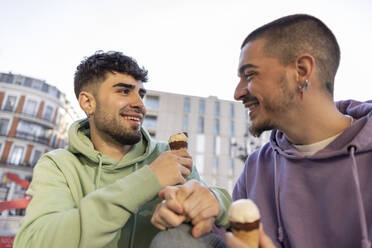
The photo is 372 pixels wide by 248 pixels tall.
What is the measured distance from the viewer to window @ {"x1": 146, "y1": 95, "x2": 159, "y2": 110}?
96.0ft

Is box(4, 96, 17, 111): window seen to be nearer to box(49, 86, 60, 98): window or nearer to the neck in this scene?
box(49, 86, 60, 98): window

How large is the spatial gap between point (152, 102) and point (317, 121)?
28.7m

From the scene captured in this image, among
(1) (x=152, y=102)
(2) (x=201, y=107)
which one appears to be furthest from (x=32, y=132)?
(2) (x=201, y=107)

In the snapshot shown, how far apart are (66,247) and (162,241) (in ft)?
1.81

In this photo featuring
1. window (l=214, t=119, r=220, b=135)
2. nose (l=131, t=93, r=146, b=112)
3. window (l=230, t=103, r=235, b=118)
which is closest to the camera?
nose (l=131, t=93, r=146, b=112)

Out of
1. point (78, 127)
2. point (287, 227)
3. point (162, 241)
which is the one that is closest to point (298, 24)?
point (287, 227)

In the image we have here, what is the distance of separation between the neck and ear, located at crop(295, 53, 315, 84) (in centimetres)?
19

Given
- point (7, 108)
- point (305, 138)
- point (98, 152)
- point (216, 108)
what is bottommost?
point (98, 152)

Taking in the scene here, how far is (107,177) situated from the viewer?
187 cm

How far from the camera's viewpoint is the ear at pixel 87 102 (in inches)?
87.6

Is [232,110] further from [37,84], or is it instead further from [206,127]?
[37,84]

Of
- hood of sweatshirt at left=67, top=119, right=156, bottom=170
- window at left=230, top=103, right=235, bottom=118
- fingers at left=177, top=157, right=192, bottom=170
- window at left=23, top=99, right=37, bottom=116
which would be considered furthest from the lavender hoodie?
window at left=23, top=99, right=37, bottom=116

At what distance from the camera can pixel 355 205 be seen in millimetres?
1321

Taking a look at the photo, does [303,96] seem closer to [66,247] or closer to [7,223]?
[66,247]
